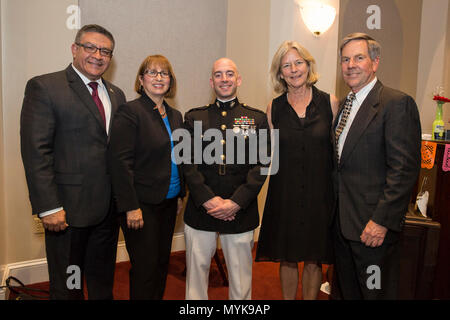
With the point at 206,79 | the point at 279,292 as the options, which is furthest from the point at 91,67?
the point at 279,292

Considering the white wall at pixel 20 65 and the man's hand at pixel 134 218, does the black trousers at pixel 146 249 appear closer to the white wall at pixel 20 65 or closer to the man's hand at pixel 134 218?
the man's hand at pixel 134 218

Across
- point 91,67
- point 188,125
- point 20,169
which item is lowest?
point 20,169

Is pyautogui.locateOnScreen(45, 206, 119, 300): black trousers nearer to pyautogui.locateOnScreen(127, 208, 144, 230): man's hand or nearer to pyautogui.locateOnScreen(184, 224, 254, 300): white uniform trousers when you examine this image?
pyautogui.locateOnScreen(127, 208, 144, 230): man's hand

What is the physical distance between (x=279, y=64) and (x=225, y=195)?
921 millimetres

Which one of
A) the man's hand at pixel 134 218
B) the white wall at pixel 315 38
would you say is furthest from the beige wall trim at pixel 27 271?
the white wall at pixel 315 38

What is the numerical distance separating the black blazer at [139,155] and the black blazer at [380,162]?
1033 mm

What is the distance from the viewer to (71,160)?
194 cm

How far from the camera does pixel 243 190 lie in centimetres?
211

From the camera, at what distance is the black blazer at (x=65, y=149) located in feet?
6.01

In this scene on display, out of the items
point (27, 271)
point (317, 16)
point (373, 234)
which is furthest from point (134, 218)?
point (317, 16)

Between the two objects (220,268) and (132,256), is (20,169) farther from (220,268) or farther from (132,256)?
(220,268)

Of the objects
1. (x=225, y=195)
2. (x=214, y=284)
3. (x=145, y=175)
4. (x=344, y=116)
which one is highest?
(x=344, y=116)

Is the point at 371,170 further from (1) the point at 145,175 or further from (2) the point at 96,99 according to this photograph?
(2) the point at 96,99

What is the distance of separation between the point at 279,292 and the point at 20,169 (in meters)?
2.33
